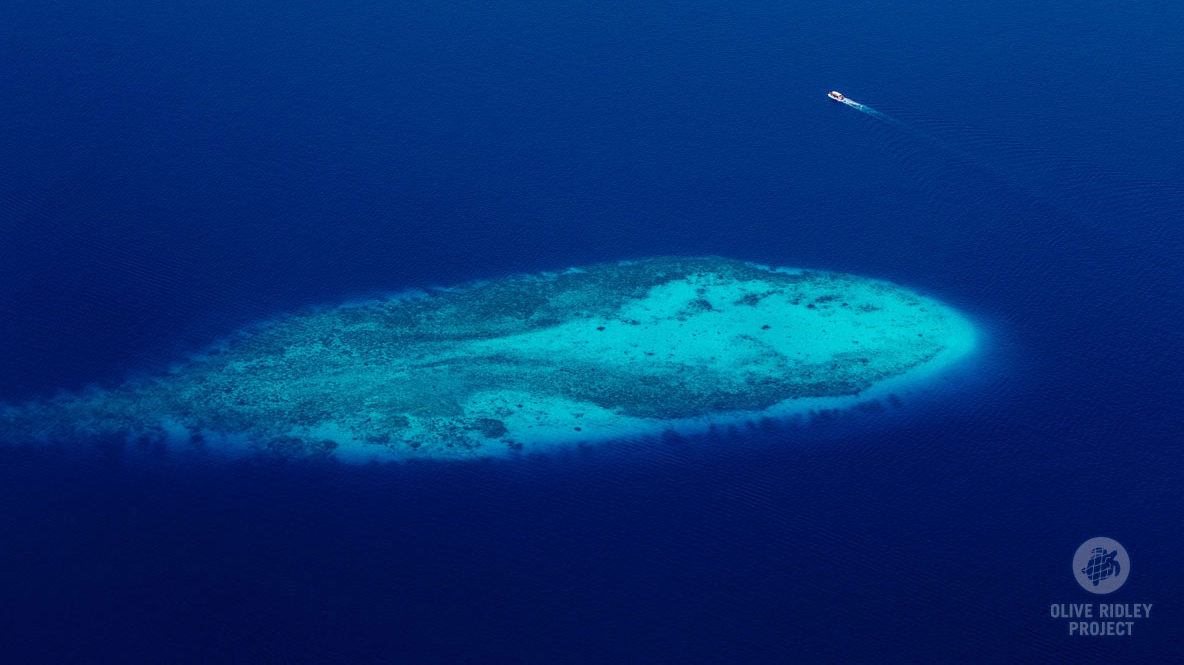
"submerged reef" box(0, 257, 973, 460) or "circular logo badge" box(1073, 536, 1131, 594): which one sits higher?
"submerged reef" box(0, 257, 973, 460)

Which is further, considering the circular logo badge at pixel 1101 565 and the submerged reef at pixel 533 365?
the submerged reef at pixel 533 365

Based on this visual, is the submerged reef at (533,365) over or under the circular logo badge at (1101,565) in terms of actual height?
over

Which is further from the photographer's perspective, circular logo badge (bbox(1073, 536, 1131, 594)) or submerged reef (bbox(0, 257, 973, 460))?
submerged reef (bbox(0, 257, 973, 460))

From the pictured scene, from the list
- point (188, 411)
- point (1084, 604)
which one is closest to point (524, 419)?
point (188, 411)

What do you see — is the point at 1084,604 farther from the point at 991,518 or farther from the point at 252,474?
the point at 252,474
